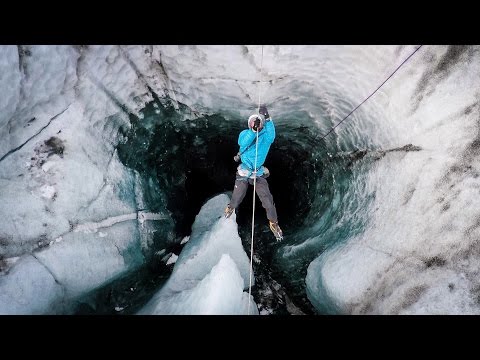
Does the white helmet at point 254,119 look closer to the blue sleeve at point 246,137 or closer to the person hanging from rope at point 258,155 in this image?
the person hanging from rope at point 258,155

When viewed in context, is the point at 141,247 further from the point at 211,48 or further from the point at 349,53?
the point at 349,53

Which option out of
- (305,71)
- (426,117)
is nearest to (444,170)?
(426,117)

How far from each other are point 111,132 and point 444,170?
3.37 m

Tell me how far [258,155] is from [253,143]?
0.20m

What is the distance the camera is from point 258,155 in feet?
10.9

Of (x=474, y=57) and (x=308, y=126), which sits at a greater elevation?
(x=474, y=57)

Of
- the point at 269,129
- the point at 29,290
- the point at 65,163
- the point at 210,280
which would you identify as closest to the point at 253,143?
the point at 269,129

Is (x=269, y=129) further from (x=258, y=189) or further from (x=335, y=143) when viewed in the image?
(x=335, y=143)

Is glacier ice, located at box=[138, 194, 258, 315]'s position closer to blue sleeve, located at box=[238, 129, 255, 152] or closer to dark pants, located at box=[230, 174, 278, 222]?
dark pants, located at box=[230, 174, 278, 222]

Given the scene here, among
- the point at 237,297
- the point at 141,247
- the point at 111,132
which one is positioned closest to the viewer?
the point at 237,297

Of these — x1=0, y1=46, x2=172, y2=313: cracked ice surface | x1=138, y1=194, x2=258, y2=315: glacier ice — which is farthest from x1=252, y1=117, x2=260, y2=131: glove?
x1=0, y1=46, x2=172, y2=313: cracked ice surface

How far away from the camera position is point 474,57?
231 cm

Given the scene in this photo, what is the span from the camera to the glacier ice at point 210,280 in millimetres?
2447

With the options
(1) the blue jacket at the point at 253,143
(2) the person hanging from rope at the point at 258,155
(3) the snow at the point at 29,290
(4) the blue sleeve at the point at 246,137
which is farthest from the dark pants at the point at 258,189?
(3) the snow at the point at 29,290
